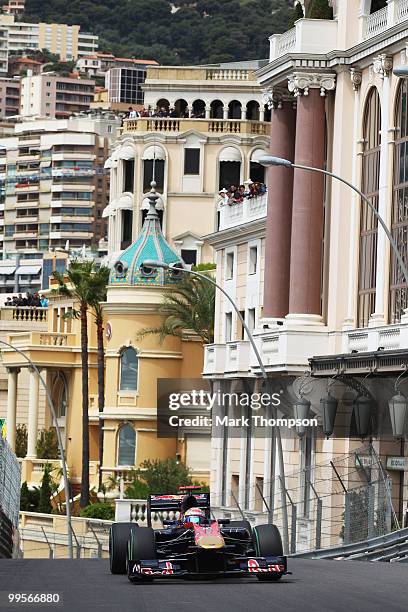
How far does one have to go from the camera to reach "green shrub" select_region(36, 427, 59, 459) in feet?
313

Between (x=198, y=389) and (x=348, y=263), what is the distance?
787 inches

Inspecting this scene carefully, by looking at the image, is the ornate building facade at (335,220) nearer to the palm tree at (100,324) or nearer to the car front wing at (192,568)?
the car front wing at (192,568)

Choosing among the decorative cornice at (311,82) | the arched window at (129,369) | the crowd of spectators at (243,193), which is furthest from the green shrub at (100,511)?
the decorative cornice at (311,82)

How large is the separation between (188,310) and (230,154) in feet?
79.3

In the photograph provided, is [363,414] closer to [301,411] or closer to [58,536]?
[301,411]

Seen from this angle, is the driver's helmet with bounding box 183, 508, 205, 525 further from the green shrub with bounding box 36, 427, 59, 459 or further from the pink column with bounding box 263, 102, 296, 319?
the green shrub with bounding box 36, 427, 59, 459

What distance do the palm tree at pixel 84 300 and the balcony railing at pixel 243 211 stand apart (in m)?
17.4

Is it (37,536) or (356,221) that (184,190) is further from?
(356,221)

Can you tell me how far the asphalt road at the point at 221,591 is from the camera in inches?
957

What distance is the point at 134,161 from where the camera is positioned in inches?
4200

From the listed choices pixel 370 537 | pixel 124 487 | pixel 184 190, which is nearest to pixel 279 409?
pixel 370 537

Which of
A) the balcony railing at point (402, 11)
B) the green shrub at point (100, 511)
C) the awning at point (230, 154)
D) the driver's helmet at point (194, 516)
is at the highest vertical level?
the awning at point (230, 154)

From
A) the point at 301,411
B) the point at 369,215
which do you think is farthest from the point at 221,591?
the point at 369,215

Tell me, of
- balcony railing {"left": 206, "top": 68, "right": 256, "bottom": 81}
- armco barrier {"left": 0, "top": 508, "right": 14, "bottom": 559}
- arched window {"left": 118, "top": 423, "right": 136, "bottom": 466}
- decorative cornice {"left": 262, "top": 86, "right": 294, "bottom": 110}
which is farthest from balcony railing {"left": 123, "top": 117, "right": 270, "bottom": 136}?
armco barrier {"left": 0, "top": 508, "right": 14, "bottom": 559}
